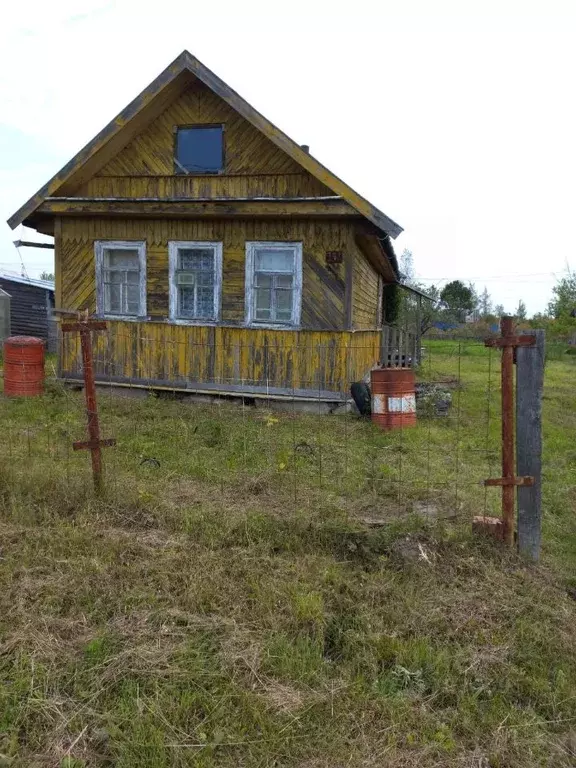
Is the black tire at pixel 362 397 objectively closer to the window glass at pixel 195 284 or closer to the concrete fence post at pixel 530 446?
the window glass at pixel 195 284

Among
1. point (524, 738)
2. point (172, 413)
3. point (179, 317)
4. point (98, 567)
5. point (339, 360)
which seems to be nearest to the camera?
point (524, 738)

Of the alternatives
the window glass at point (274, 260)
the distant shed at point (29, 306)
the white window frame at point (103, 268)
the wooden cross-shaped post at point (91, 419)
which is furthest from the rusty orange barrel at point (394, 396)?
the distant shed at point (29, 306)

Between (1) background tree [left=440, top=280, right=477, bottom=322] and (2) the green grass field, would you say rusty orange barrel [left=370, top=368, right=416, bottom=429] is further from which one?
(1) background tree [left=440, top=280, right=477, bottom=322]

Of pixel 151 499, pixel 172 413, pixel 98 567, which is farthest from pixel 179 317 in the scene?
pixel 98 567

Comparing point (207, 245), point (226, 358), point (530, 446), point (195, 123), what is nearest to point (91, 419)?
point (530, 446)

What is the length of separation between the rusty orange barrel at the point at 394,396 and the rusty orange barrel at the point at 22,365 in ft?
19.2

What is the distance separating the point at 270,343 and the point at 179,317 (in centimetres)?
176

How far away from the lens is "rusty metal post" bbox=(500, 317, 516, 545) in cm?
373

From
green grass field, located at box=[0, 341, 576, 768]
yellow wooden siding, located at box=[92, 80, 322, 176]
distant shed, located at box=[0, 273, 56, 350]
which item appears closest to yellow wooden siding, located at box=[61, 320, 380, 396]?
yellow wooden siding, located at box=[92, 80, 322, 176]

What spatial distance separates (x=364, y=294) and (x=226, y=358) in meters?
3.64

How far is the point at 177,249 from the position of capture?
9.80 meters

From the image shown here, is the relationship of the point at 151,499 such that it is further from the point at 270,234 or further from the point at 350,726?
the point at 270,234

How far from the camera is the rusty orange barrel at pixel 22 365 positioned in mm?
9508

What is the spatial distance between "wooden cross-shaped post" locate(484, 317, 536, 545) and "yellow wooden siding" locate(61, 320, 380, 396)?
196 inches
